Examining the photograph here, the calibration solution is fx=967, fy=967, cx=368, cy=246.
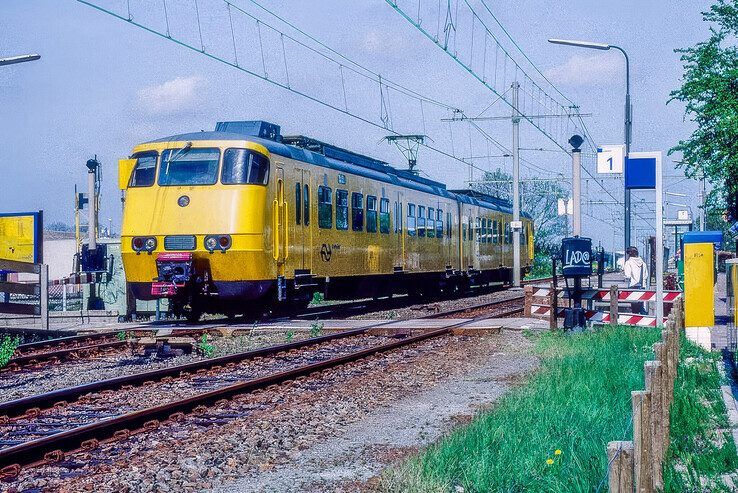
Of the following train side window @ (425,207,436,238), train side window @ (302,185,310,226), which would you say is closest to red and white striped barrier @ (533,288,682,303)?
train side window @ (302,185,310,226)

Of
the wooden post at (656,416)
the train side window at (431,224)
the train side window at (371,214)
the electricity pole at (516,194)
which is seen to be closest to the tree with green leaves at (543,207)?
the electricity pole at (516,194)

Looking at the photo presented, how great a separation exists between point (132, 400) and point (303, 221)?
30.3ft

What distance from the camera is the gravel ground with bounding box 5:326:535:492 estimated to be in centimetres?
649

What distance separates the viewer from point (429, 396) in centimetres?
1049

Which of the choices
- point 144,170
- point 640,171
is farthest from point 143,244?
point 640,171

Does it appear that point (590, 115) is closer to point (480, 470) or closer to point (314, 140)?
point (314, 140)

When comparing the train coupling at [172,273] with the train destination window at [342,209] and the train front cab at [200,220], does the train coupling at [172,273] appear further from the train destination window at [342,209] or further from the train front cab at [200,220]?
the train destination window at [342,209]

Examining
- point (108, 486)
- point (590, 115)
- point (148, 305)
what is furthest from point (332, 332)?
point (590, 115)

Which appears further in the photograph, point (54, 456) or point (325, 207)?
point (325, 207)

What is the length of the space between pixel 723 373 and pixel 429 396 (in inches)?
135

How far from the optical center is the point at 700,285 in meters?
13.4

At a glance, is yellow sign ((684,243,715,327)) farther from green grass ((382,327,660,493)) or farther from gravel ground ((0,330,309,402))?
gravel ground ((0,330,309,402))

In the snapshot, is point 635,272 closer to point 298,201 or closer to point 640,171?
point 640,171

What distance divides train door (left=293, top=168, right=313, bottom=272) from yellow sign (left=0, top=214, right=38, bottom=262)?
663 cm
